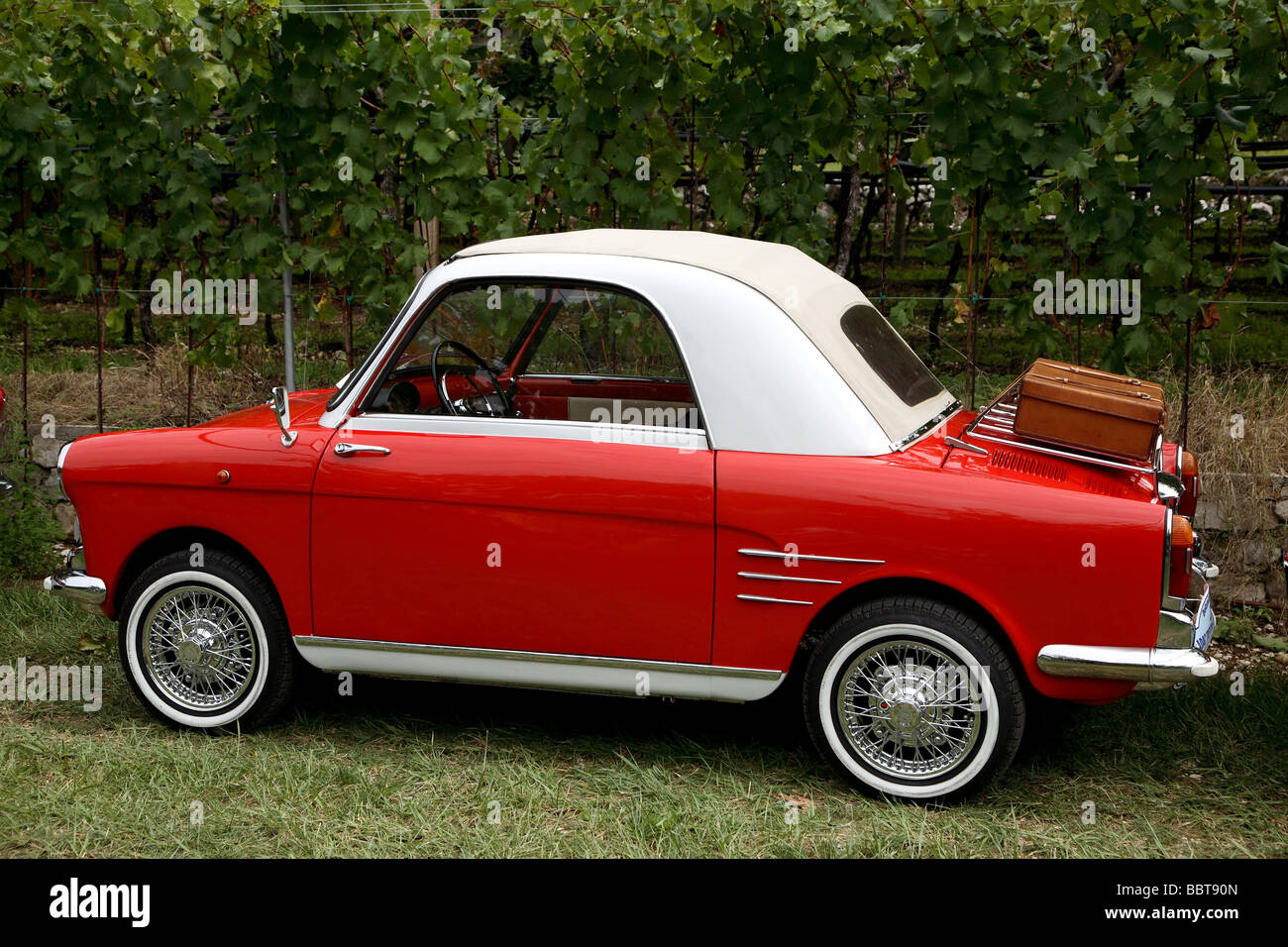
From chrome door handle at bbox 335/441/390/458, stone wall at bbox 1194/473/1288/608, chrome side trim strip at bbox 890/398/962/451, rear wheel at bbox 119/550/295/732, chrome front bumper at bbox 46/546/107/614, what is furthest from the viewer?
stone wall at bbox 1194/473/1288/608

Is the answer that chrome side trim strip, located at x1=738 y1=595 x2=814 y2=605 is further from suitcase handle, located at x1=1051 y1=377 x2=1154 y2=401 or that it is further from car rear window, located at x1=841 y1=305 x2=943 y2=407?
suitcase handle, located at x1=1051 y1=377 x2=1154 y2=401

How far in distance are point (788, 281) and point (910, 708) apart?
1522 mm

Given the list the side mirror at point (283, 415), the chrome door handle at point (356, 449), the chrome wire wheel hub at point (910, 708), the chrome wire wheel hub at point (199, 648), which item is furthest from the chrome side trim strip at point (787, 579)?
the chrome wire wheel hub at point (199, 648)

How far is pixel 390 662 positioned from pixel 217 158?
3631 mm

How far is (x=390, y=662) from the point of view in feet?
15.0

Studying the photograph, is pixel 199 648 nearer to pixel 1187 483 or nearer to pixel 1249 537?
pixel 1187 483

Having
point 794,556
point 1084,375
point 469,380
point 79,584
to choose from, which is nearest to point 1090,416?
point 1084,375

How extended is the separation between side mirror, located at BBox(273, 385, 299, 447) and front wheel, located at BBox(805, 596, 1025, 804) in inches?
77.7

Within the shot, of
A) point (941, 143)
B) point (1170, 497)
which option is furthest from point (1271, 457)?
point (1170, 497)

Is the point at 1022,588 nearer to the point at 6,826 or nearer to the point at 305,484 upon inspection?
the point at 305,484

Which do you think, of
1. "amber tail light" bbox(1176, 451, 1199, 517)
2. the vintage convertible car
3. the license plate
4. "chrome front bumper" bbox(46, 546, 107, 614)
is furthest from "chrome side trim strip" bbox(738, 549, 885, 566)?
"chrome front bumper" bbox(46, 546, 107, 614)

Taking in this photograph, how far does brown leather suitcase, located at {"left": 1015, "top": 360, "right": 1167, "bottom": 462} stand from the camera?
4168mm

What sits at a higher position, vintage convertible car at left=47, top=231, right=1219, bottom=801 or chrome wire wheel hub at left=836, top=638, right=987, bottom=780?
vintage convertible car at left=47, top=231, right=1219, bottom=801

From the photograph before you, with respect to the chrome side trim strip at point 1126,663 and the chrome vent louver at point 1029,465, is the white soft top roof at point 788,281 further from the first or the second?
the chrome side trim strip at point 1126,663
